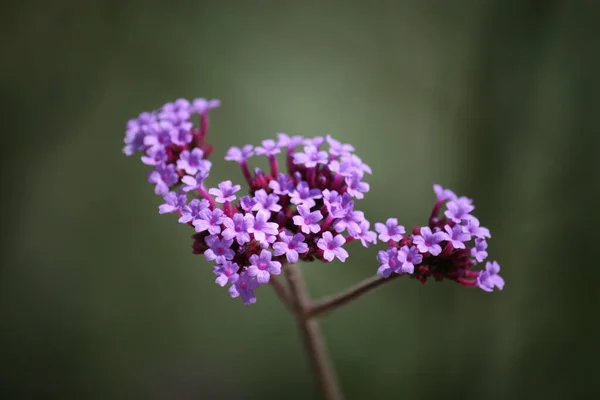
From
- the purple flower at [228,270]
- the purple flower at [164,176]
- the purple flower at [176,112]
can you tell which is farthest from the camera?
the purple flower at [176,112]

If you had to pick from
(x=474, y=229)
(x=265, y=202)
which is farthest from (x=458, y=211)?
(x=265, y=202)

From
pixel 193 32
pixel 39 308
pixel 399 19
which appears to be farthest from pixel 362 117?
pixel 39 308

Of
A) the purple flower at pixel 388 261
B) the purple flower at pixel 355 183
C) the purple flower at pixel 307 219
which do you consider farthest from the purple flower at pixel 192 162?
the purple flower at pixel 388 261

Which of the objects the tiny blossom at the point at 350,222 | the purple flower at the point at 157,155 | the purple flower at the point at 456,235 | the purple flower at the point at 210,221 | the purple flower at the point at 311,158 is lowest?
the purple flower at the point at 456,235

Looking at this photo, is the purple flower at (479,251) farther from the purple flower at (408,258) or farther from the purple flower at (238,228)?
the purple flower at (238,228)

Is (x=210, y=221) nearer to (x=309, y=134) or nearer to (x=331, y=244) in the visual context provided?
(x=331, y=244)

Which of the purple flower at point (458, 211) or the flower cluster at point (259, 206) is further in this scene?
the purple flower at point (458, 211)

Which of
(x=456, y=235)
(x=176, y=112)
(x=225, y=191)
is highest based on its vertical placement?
(x=176, y=112)

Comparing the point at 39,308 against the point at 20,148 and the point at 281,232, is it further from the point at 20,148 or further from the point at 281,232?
the point at 281,232
